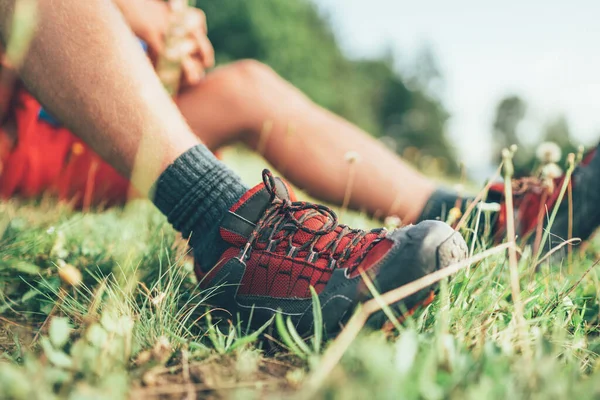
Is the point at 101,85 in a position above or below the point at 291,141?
above

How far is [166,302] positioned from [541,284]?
926 millimetres

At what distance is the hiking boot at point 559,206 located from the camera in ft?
5.44

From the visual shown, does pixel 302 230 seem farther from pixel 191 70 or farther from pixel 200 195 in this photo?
pixel 191 70

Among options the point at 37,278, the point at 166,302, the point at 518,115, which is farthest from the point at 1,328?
the point at 518,115

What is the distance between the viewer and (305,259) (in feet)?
3.67

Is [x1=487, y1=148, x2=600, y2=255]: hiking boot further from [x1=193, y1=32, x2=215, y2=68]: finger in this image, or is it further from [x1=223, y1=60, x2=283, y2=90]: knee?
[x1=193, y1=32, x2=215, y2=68]: finger

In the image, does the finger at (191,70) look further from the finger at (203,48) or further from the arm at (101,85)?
the arm at (101,85)

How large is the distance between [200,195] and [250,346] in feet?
1.38

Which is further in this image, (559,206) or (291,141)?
(291,141)

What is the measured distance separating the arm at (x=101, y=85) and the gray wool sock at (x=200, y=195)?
0.04 meters

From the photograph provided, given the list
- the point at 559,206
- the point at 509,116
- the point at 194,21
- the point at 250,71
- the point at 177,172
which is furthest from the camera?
the point at 509,116

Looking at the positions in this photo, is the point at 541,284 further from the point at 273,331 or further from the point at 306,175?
the point at 306,175

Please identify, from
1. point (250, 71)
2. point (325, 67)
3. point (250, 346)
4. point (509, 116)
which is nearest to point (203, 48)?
point (250, 71)

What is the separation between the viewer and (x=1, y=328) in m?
1.15
